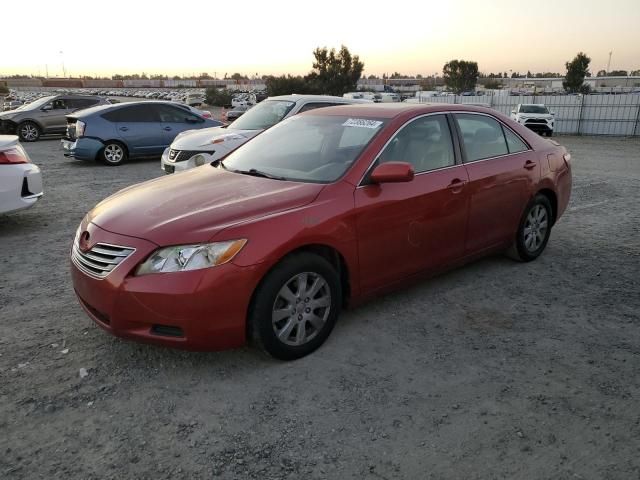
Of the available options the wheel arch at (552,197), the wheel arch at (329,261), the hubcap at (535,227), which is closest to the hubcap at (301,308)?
the wheel arch at (329,261)

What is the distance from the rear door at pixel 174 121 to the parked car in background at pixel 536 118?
15.1 meters

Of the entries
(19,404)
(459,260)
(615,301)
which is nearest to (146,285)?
(19,404)

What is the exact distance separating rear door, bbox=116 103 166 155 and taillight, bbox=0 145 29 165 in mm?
6621

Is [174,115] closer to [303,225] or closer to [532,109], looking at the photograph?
[303,225]

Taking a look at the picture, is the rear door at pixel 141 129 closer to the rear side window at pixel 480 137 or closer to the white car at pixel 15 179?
the white car at pixel 15 179

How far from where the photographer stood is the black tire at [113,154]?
12.7 m

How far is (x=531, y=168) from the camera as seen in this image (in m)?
5.15

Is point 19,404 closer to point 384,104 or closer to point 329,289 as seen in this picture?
point 329,289

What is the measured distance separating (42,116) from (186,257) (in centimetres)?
→ 1829

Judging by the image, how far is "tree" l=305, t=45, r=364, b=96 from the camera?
217ft

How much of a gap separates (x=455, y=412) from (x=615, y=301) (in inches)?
91.1

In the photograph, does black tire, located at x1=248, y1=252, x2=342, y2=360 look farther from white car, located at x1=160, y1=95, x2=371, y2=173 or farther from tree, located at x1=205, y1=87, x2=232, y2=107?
tree, located at x1=205, y1=87, x2=232, y2=107

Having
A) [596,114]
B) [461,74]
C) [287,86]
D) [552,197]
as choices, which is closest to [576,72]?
[461,74]

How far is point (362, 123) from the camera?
4262 mm
